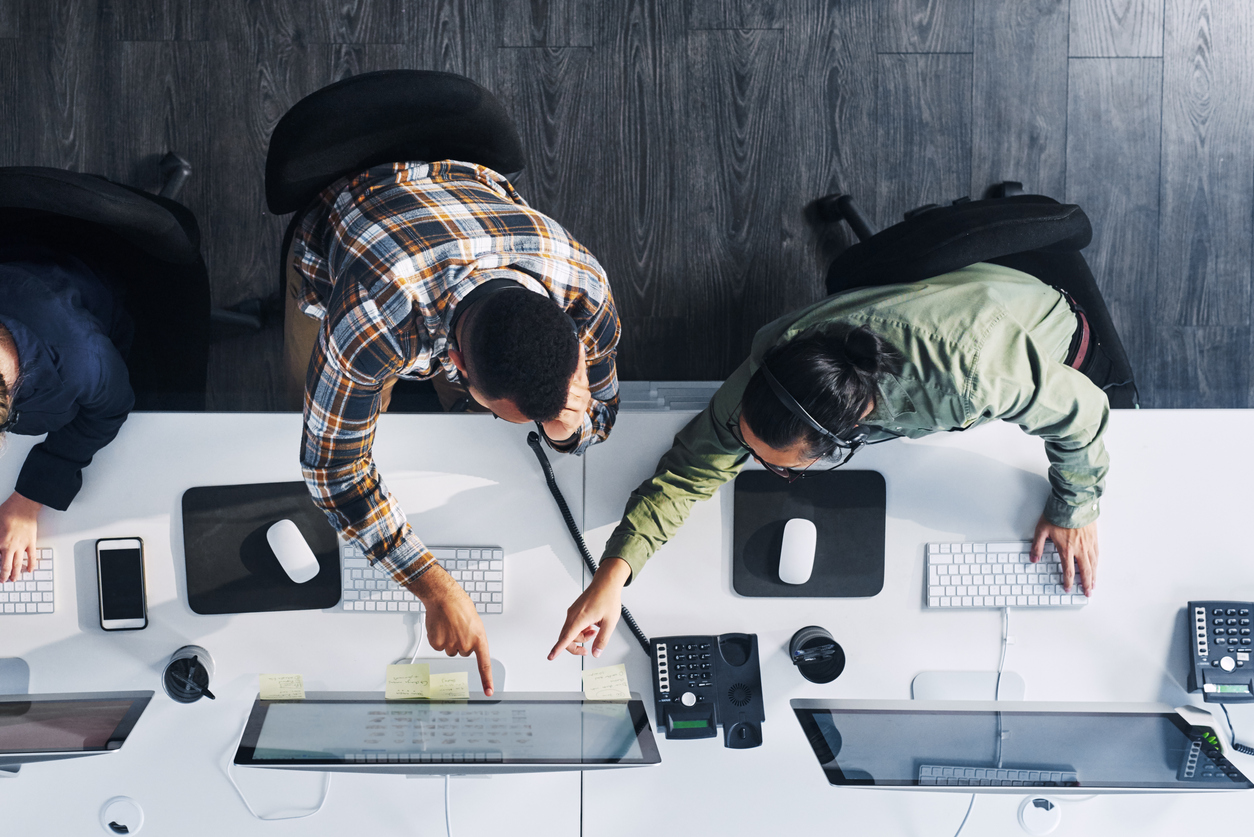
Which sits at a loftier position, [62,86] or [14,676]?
[62,86]

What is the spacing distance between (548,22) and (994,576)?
1.70 m

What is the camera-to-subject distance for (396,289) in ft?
3.62

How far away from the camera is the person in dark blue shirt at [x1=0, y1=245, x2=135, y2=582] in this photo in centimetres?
120

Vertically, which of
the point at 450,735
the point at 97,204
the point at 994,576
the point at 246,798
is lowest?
the point at 246,798

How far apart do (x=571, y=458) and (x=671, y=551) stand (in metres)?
0.26

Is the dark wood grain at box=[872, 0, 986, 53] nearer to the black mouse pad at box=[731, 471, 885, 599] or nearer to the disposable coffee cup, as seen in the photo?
the black mouse pad at box=[731, 471, 885, 599]

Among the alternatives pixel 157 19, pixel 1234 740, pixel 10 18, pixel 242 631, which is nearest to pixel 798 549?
pixel 1234 740

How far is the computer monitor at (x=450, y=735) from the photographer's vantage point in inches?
46.2

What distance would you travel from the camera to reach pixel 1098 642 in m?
1.47

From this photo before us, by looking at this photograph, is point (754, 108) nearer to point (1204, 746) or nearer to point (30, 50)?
point (1204, 746)

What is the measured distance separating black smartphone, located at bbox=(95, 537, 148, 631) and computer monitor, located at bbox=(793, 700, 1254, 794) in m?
1.21

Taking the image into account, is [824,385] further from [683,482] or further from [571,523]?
[571,523]

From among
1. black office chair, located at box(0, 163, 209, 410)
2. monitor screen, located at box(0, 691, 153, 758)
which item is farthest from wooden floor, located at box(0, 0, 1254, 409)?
monitor screen, located at box(0, 691, 153, 758)

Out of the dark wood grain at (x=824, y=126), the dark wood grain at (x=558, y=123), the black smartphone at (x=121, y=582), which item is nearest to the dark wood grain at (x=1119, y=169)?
the dark wood grain at (x=824, y=126)
